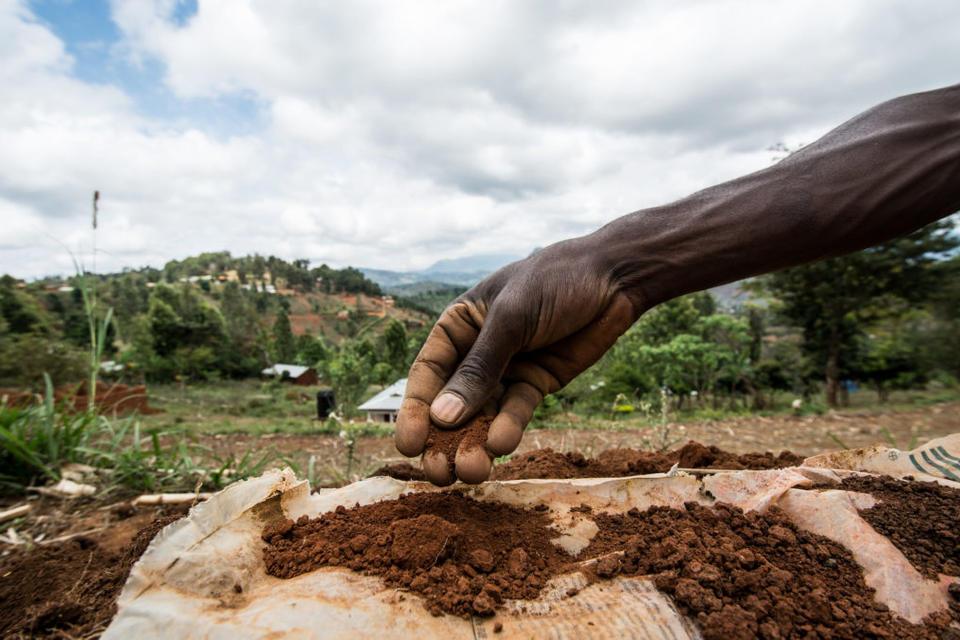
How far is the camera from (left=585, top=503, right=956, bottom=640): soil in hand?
1.00 m

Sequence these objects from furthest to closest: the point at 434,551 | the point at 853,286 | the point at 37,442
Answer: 1. the point at 853,286
2. the point at 37,442
3. the point at 434,551

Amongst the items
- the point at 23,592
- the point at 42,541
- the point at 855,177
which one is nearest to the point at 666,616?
the point at 855,177

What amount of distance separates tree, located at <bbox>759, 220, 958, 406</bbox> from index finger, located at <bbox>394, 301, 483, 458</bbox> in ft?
30.1

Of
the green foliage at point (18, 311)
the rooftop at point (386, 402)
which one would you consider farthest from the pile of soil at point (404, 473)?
the green foliage at point (18, 311)

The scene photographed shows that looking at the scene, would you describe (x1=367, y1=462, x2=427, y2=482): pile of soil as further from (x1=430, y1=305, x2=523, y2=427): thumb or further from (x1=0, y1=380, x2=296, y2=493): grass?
(x1=0, y1=380, x2=296, y2=493): grass

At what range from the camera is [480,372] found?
1654mm

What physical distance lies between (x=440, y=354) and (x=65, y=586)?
1.26 meters

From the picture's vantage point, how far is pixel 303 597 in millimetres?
1070

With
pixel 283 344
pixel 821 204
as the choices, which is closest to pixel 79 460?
pixel 821 204

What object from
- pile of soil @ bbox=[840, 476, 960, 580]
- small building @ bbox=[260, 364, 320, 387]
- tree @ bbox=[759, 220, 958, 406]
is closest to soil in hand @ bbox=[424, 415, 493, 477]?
pile of soil @ bbox=[840, 476, 960, 580]

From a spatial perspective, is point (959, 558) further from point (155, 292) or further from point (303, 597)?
point (155, 292)

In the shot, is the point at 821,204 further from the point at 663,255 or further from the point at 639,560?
the point at 639,560

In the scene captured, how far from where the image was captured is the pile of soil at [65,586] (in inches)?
46.5

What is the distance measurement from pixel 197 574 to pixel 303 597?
0.24 m
